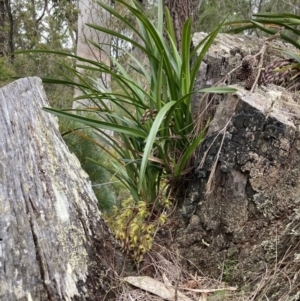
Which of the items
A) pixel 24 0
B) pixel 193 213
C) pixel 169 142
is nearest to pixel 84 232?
pixel 193 213

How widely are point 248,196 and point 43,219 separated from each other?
0.62 meters

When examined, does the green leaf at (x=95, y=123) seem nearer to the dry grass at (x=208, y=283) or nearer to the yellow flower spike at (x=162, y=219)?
the yellow flower spike at (x=162, y=219)

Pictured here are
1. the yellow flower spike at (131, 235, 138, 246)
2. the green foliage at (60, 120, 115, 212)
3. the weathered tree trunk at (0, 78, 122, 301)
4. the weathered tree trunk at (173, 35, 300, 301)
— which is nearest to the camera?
the weathered tree trunk at (0, 78, 122, 301)

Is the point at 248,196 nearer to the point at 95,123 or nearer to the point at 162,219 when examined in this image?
the point at 162,219

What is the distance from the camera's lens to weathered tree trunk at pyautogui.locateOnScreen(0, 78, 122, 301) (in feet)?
2.92

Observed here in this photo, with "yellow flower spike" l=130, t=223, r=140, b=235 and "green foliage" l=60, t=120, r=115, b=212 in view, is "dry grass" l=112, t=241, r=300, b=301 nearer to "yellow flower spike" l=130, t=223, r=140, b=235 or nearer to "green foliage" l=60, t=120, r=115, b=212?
"yellow flower spike" l=130, t=223, r=140, b=235

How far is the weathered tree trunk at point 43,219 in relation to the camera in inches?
A: 35.0

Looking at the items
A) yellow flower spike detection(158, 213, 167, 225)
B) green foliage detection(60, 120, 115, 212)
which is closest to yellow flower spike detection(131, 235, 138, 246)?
yellow flower spike detection(158, 213, 167, 225)

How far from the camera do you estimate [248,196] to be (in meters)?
1.08

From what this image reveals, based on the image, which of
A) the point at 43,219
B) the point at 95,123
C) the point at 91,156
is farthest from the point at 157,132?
the point at 91,156

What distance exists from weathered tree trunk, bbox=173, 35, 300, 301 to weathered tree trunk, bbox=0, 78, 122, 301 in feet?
1.02

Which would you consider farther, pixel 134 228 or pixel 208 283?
pixel 134 228

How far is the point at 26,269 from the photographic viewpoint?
2.90ft

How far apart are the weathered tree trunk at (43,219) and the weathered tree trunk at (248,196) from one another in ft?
1.02
